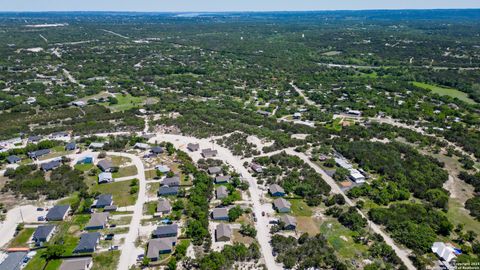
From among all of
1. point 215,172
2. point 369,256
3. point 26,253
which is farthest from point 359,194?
point 26,253

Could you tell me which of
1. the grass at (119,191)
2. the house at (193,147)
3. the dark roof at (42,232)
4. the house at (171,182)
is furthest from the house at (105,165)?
the dark roof at (42,232)

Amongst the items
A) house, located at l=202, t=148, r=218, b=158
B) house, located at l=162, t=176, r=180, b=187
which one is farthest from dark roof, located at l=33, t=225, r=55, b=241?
house, located at l=202, t=148, r=218, b=158

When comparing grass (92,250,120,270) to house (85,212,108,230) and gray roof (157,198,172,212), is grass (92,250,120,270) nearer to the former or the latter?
house (85,212,108,230)

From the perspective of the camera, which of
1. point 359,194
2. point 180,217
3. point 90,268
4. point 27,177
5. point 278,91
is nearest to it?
point 90,268

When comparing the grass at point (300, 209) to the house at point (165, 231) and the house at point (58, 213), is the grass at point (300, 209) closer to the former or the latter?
the house at point (165, 231)

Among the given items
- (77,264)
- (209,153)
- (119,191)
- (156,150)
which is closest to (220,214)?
(119,191)

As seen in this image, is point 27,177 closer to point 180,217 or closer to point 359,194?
point 180,217
